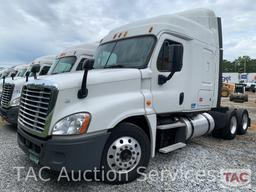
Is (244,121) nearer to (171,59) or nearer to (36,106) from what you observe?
(171,59)

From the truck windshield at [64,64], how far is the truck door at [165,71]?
439 cm

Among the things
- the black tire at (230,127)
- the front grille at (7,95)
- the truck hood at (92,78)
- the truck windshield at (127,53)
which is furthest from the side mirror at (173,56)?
the front grille at (7,95)

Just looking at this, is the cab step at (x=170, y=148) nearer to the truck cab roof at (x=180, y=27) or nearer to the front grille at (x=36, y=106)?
the truck cab roof at (x=180, y=27)

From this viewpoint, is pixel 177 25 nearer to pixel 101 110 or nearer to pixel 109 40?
pixel 109 40

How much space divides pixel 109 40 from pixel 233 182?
363 centimetres

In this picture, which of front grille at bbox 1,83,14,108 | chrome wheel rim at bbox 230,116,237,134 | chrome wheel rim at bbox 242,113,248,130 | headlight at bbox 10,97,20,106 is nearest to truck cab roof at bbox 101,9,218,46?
chrome wheel rim at bbox 230,116,237,134

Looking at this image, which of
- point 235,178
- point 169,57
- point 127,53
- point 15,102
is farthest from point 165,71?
point 15,102

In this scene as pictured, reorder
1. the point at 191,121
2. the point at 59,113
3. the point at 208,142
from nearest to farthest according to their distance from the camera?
1. the point at 59,113
2. the point at 191,121
3. the point at 208,142

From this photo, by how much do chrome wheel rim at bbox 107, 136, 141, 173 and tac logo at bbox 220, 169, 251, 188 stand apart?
59.9 inches

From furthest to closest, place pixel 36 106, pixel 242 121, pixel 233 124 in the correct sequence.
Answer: pixel 242 121 → pixel 233 124 → pixel 36 106

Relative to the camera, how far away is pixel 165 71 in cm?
464

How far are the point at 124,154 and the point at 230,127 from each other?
4587mm

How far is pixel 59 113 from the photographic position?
3449 mm

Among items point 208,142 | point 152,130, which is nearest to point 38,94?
point 152,130
